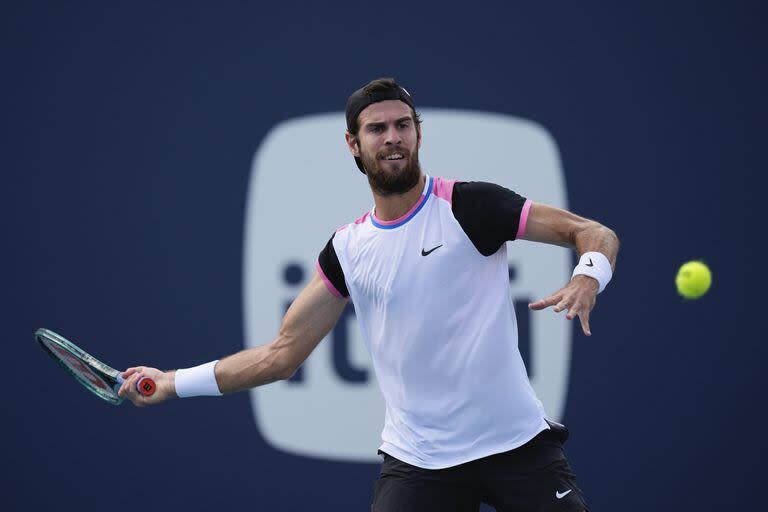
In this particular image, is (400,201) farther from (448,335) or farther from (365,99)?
(448,335)

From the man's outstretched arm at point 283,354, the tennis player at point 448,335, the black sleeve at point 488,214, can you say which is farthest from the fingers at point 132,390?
the black sleeve at point 488,214

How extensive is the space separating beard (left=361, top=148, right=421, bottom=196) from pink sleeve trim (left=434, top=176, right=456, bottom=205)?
7 centimetres

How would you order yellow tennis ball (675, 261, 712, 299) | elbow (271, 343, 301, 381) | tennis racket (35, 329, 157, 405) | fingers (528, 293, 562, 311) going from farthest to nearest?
yellow tennis ball (675, 261, 712, 299) → tennis racket (35, 329, 157, 405) → elbow (271, 343, 301, 381) → fingers (528, 293, 562, 311)

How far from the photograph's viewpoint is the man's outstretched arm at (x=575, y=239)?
8.73 ft

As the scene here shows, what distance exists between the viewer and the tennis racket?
141 inches

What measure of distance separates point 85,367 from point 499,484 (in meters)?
1.58

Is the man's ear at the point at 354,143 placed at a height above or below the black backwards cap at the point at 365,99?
below

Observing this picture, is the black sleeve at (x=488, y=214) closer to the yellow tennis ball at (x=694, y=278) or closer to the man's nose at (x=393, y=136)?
the man's nose at (x=393, y=136)

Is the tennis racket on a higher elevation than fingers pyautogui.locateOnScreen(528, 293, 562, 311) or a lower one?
lower

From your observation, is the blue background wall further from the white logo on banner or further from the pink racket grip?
the pink racket grip

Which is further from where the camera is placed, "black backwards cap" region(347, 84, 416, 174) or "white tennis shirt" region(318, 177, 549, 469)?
"black backwards cap" region(347, 84, 416, 174)

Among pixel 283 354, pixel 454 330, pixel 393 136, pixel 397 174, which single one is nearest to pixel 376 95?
pixel 393 136

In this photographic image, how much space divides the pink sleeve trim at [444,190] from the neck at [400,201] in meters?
0.05

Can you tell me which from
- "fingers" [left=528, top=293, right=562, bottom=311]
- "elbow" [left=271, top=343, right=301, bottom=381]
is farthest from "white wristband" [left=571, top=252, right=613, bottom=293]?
"elbow" [left=271, top=343, right=301, bottom=381]
